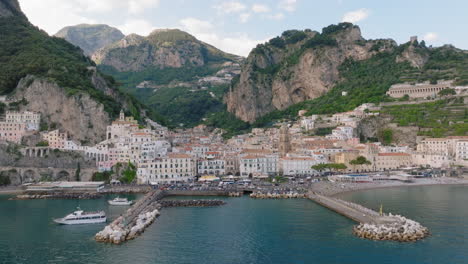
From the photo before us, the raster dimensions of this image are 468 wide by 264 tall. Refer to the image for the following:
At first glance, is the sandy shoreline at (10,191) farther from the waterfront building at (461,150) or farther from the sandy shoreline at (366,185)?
the waterfront building at (461,150)

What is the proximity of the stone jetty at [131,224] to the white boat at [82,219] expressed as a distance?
2616mm

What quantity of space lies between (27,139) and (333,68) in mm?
85035

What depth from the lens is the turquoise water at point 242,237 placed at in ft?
99.2

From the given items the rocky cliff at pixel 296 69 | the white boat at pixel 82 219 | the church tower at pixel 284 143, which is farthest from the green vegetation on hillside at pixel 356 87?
the white boat at pixel 82 219

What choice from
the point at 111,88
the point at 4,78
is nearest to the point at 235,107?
the point at 111,88

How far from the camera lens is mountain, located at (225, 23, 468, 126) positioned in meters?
107

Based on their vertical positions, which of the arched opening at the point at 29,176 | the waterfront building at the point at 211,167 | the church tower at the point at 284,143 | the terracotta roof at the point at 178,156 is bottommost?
the arched opening at the point at 29,176

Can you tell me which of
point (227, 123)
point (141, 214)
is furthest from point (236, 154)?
point (227, 123)

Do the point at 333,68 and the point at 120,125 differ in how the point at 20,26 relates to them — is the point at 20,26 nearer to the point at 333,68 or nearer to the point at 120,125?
the point at 120,125

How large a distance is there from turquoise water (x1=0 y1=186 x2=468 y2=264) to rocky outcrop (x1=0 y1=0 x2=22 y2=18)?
79588mm

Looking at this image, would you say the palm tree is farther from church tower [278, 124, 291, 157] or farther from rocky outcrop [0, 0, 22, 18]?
rocky outcrop [0, 0, 22, 18]

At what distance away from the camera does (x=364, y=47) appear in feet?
419

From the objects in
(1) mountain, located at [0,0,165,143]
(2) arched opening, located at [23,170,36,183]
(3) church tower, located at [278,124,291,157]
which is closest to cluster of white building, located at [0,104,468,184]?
(3) church tower, located at [278,124,291,157]

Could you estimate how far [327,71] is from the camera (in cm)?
12606
